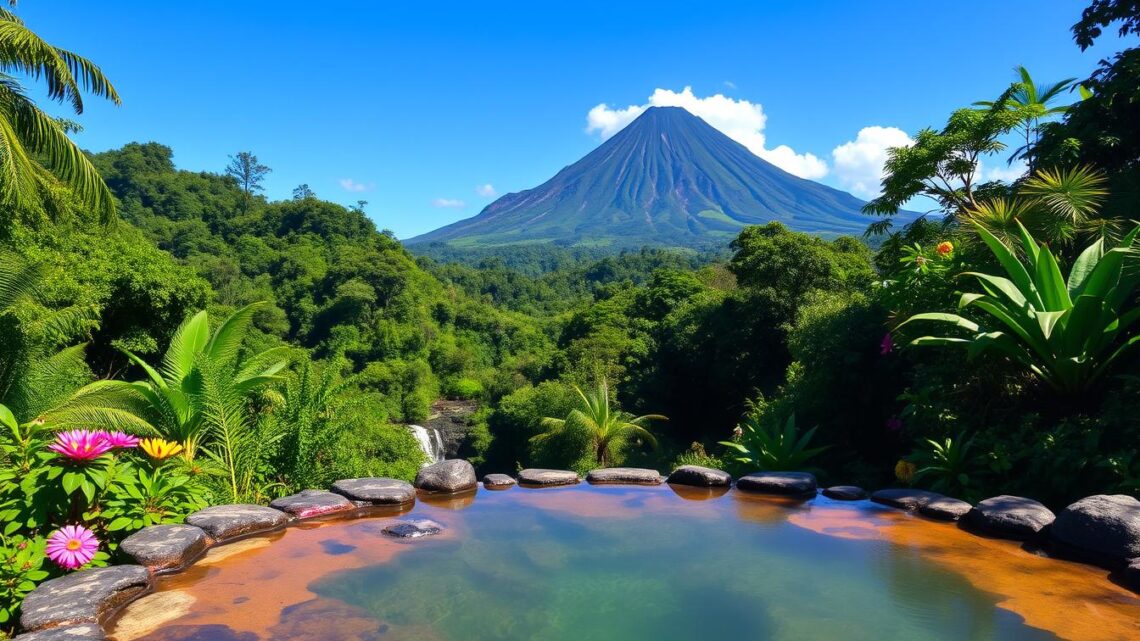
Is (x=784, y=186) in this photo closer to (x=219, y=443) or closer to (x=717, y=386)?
(x=717, y=386)

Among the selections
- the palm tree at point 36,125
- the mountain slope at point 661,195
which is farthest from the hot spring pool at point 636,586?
the mountain slope at point 661,195

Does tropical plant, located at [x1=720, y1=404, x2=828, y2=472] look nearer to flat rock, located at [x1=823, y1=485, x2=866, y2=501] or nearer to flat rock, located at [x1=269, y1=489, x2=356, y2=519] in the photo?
flat rock, located at [x1=823, y1=485, x2=866, y2=501]

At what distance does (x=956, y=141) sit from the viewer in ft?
33.2

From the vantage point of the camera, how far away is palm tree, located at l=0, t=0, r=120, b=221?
6.70 m

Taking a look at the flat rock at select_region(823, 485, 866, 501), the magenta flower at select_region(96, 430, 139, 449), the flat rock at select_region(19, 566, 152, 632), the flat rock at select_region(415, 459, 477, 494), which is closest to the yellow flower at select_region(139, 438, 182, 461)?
the magenta flower at select_region(96, 430, 139, 449)

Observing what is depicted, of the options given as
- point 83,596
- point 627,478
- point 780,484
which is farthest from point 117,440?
point 780,484

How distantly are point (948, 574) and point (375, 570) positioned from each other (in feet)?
9.97

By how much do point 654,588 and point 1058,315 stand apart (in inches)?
134

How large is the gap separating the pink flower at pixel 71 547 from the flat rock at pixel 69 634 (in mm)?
606

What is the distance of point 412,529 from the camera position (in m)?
4.27

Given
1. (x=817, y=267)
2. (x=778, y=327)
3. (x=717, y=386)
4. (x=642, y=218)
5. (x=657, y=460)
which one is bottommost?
(x=657, y=460)

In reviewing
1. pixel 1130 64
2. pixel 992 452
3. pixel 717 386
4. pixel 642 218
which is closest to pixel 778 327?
pixel 717 386

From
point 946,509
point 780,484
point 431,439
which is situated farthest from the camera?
point 431,439

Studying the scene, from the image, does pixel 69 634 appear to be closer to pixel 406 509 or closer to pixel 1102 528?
pixel 406 509
